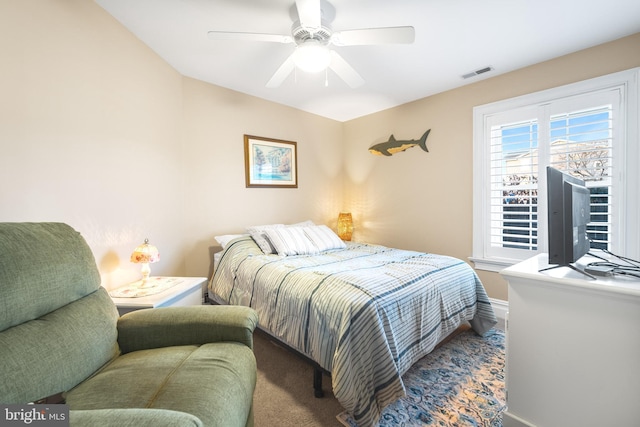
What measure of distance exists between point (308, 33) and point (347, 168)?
2.62 metres

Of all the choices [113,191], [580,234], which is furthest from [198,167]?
[580,234]

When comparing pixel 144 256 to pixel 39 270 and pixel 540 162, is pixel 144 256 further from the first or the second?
pixel 540 162

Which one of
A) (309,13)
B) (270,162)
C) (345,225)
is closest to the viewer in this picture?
(309,13)

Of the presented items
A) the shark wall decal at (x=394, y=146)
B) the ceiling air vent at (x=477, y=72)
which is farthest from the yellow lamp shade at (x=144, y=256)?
the ceiling air vent at (x=477, y=72)

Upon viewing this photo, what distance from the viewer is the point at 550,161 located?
2473 millimetres

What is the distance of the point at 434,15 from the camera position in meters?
1.88

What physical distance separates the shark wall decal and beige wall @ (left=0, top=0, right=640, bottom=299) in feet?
0.27

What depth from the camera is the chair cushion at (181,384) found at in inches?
34.3

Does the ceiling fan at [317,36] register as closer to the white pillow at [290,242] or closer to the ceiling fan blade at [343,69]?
the ceiling fan blade at [343,69]

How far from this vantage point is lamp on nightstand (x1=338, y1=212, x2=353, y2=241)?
4051 mm

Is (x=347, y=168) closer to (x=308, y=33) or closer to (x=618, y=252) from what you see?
(x=308, y=33)

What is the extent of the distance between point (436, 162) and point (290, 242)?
201 centimetres

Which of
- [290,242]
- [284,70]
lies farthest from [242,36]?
[290,242]

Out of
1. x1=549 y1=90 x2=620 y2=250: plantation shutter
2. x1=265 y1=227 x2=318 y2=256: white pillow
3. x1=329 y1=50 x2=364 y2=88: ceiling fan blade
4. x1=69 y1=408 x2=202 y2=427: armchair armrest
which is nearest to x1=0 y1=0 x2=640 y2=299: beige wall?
x1=549 y1=90 x2=620 y2=250: plantation shutter
